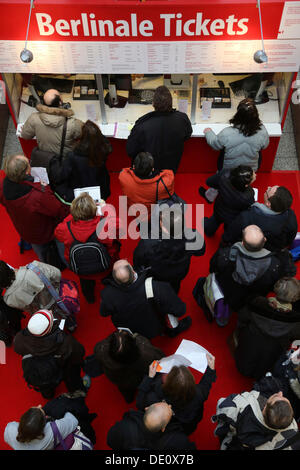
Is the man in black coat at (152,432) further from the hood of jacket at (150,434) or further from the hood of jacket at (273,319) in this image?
the hood of jacket at (273,319)

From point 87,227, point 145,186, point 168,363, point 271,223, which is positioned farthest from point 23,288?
point 271,223

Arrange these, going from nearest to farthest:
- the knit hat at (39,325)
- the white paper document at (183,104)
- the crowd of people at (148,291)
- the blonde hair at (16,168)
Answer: the crowd of people at (148,291) < the knit hat at (39,325) < the blonde hair at (16,168) < the white paper document at (183,104)

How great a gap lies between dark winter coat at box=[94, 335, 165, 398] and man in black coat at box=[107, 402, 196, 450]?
351mm

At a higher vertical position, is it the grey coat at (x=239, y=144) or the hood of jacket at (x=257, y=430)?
the grey coat at (x=239, y=144)

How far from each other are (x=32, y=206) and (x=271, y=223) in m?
2.14

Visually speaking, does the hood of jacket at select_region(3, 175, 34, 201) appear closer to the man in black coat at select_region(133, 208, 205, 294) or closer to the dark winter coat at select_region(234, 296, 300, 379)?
the man in black coat at select_region(133, 208, 205, 294)

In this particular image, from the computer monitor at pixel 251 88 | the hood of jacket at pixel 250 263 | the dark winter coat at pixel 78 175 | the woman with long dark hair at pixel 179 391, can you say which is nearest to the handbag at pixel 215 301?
the hood of jacket at pixel 250 263

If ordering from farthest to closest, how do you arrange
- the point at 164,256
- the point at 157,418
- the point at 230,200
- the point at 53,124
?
the point at 53,124 < the point at 230,200 < the point at 164,256 < the point at 157,418

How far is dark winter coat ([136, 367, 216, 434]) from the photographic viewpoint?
328cm

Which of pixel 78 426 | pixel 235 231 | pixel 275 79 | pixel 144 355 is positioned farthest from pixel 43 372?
pixel 275 79

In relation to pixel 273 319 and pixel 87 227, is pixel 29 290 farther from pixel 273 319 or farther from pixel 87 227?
pixel 273 319

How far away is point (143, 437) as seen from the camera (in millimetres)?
3000

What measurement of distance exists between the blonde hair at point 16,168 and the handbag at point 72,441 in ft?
6.69

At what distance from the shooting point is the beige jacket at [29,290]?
379 cm
